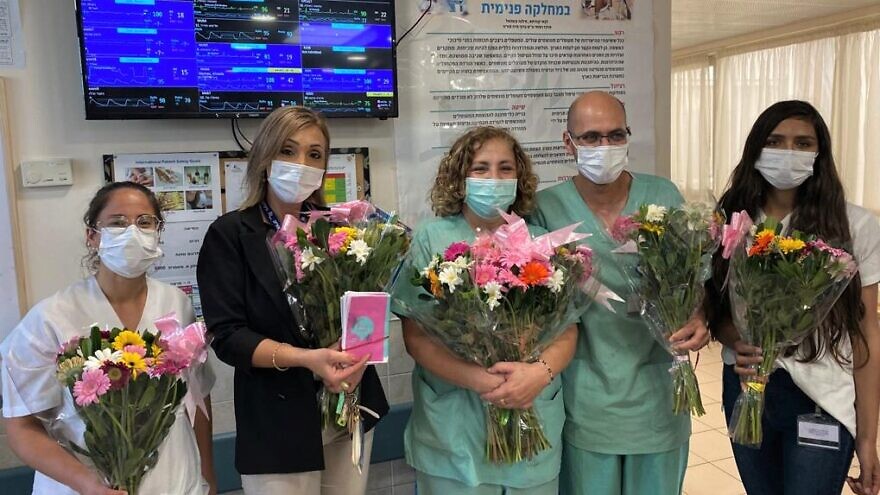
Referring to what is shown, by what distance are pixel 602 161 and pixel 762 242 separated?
49cm

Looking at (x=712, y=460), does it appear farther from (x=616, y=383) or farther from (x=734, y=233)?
(x=734, y=233)

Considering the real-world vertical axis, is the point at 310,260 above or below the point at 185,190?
below

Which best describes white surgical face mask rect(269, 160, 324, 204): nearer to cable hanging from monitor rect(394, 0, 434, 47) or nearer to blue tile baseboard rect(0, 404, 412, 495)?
cable hanging from monitor rect(394, 0, 434, 47)

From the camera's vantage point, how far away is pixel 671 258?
161cm

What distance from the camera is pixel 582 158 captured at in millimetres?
1899

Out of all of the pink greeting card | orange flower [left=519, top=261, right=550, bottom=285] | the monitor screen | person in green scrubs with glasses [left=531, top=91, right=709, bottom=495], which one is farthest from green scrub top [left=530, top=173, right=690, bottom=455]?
the monitor screen

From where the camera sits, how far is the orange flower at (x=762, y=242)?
1.58 metres

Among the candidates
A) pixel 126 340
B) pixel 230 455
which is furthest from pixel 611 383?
pixel 230 455

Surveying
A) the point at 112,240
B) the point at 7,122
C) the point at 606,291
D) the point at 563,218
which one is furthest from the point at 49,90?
the point at 606,291

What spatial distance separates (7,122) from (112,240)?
0.95 metres

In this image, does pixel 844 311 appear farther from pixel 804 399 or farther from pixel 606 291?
pixel 606 291

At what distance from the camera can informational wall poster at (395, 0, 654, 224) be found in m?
2.55

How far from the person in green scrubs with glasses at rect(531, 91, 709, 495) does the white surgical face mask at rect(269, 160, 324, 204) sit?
68cm

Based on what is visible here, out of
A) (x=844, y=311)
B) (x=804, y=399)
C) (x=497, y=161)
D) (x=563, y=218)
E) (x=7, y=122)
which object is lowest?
(x=804, y=399)
